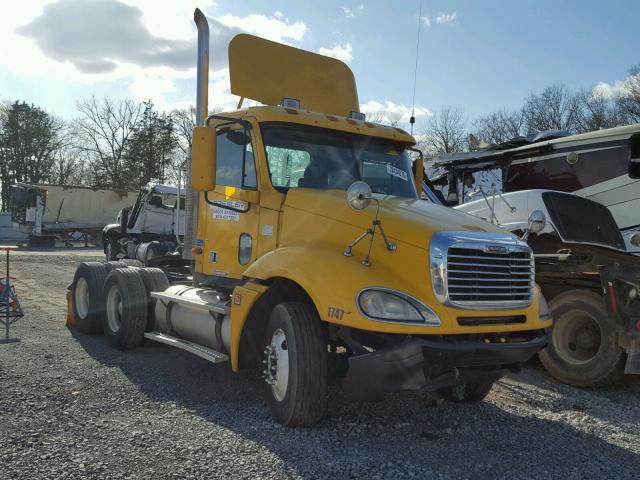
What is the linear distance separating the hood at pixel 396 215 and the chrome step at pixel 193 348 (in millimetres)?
1514

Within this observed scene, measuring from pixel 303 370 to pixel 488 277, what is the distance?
1.54 metres

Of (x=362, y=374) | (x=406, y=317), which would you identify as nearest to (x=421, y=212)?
(x=406, y=317)

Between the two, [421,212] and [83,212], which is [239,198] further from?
[83,212]

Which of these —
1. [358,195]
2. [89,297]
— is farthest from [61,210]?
[358,195]

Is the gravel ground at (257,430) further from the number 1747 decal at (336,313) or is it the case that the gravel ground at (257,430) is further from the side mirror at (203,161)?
the side mirror at (203,161)

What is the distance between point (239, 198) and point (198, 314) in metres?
1.32

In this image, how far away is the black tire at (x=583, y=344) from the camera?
5.95 meters

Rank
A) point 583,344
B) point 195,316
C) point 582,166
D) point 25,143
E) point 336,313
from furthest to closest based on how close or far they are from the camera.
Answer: point 25,143, point 582,166, point 583,344, point 195,316, point 336,313

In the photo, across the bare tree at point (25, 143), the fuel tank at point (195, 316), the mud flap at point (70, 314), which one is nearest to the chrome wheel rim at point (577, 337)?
the fuel tank at point (195, 316)

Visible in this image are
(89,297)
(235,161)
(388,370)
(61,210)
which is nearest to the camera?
(388,370)

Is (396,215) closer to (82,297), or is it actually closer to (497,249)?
(497,249)

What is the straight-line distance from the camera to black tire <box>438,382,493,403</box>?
5.00 metres

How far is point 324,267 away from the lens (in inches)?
160

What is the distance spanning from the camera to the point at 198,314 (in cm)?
572
